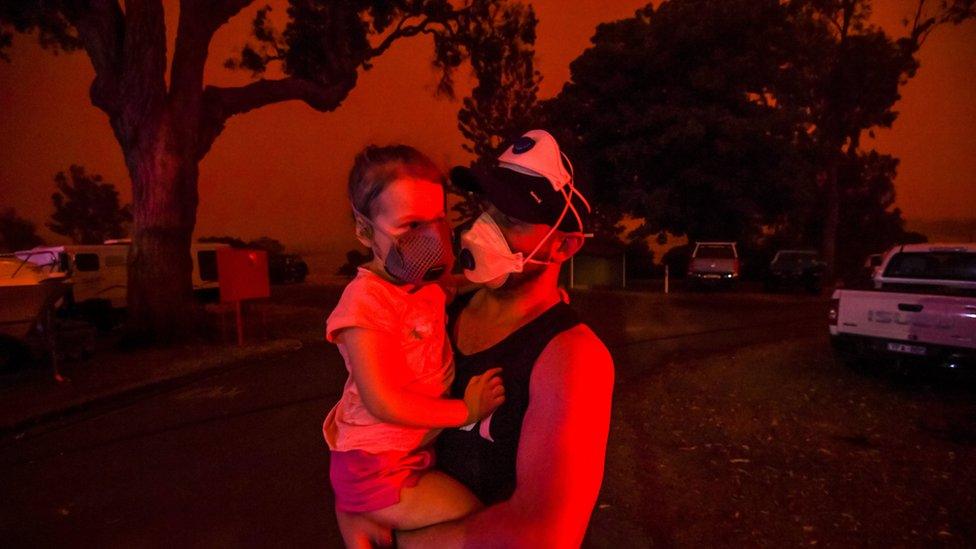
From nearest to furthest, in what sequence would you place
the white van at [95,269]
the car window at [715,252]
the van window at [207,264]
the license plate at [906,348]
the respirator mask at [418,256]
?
the respirator mask at [418,256] < the license plate at [906,348] < the white van at [95,269] < the van window at [207,264] < the car window at [715,252]

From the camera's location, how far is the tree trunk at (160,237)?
1091 cm

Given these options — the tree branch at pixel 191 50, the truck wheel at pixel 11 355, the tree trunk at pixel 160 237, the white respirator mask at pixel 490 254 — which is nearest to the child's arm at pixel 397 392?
the white respirator mask at pixel 490 254

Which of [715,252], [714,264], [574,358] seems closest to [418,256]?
[574,358]

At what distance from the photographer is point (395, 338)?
5.24ft

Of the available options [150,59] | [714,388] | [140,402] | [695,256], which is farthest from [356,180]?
[695,256]

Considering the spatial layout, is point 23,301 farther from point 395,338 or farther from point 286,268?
point 286,268

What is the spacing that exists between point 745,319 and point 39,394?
14997 millimetres

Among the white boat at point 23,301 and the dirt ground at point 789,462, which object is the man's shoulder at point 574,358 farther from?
the white boat at point 23,301

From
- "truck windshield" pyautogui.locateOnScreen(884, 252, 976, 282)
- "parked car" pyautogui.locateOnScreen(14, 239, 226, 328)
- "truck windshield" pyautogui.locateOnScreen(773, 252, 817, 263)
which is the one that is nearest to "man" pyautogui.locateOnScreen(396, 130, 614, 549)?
"truck windshield" pyautogui.locateOnScreen(884, 252, 976, 282)

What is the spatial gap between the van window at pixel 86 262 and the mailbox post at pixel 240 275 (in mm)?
7276

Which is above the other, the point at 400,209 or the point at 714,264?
the point at 400,209

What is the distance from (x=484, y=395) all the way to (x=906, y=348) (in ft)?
27.7

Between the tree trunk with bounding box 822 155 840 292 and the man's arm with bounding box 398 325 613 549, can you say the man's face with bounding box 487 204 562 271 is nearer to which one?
the man's arm with bounding box 398 325 613 549

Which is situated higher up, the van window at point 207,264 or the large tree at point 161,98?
the large tree at point 161,98
